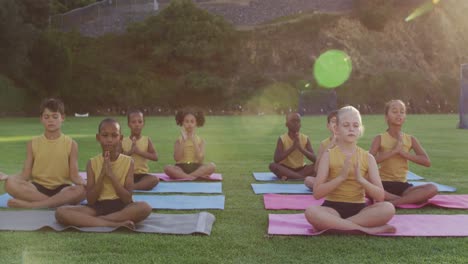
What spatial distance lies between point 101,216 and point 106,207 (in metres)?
0.11

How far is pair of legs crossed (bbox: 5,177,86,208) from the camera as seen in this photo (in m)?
5.88

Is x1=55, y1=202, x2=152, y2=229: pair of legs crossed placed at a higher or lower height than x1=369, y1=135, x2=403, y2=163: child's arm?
lower

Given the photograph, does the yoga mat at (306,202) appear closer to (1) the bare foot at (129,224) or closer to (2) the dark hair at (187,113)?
(1) the bare foot at (129,224)

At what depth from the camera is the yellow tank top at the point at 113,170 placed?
199 inches

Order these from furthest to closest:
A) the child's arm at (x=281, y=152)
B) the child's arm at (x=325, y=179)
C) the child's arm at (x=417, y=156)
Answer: the child's arm at (x=281, y=152) → the child's arm at (x=417, y=156) → the child's arm at (x=325, y=179)

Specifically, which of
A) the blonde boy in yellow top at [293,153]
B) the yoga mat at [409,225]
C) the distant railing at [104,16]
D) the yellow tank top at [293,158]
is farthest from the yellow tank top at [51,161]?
the distant railing at [104,16]

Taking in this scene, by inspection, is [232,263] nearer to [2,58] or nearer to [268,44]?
Result: [2,58]

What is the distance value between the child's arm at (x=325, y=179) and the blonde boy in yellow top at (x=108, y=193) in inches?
56.3

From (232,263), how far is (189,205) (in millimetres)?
2143

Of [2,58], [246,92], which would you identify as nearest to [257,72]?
[246,92]

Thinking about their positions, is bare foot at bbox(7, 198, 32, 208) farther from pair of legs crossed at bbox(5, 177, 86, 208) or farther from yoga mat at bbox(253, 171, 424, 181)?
yoga mat at bbox(253, 171, 424, 181)

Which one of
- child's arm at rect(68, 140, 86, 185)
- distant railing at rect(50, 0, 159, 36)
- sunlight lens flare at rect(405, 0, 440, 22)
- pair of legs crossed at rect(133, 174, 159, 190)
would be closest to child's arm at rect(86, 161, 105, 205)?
child's arm at rect(68, 140, 86, 185)

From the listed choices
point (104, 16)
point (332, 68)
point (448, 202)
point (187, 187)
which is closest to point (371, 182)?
point (448, 202)

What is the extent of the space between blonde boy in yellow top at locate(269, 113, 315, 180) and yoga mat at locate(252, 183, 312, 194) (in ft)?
1.69
